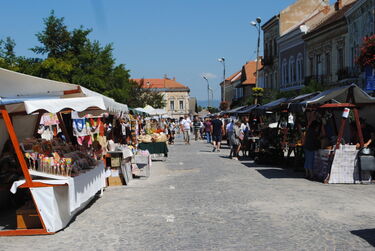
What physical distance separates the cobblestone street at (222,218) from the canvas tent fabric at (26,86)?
103 inches

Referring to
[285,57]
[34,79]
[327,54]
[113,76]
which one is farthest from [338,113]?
[285,57]

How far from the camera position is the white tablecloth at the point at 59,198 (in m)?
8.47

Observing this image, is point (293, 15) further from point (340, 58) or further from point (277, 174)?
point (277, 174)

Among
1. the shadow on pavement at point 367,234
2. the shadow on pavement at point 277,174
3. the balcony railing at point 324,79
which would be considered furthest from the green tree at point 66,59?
the shadow on pavement at point 367,234

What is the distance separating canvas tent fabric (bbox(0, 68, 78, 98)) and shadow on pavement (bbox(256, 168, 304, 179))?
6.62 metres

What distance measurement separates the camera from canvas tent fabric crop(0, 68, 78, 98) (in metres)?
11.1

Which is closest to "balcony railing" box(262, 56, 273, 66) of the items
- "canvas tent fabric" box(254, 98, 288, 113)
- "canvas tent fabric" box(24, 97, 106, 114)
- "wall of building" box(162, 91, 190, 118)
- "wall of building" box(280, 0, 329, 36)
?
"wall of building" box(280, 0, 329, 36)

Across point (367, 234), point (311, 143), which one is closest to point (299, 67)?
point (311, 143)

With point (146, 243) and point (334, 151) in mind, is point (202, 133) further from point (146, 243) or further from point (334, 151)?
point (146, 243)

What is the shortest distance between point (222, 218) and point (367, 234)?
241 cm

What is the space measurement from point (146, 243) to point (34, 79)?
5484 mm

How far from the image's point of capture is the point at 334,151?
46.9 ft

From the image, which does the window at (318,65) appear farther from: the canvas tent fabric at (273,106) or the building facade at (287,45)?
the canvas tent fabric at (273,106)

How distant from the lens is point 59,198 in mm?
8797
